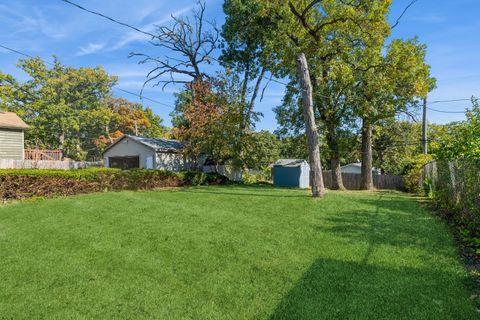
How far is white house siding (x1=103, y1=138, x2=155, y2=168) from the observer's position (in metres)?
21.9

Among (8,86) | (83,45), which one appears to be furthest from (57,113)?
(83,45)

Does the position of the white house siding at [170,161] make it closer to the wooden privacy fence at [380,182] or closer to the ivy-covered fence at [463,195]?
the wooden privacy fence at [380,182]

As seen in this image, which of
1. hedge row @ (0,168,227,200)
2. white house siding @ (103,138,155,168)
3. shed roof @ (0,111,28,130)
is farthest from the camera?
white house siding @ (103,138,155,168)

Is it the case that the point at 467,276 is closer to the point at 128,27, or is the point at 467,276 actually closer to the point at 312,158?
the point at 312,158

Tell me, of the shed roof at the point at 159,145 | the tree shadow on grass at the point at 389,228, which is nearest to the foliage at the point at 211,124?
the shed roof at the point at 159,145

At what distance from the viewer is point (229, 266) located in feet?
16.2

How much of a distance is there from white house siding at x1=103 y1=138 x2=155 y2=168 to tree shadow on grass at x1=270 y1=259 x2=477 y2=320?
1841cm

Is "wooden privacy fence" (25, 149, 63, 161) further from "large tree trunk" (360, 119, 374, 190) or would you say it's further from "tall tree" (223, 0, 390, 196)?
"large tree trunk" (360, 119, 374, 190)

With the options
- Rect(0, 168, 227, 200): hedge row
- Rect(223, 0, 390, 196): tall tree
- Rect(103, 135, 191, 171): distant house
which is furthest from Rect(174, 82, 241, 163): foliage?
Rect(223, 0, 390, 196): tall tree

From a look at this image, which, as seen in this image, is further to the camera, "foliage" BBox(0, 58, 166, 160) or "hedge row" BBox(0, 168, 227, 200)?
"foliage" BBox(0, 58, 166, 160)

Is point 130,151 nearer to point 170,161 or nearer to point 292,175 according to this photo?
point 170,161

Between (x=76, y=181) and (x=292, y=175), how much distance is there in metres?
13.2

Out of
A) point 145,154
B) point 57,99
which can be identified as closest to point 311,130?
point 145,154

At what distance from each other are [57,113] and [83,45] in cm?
1885
